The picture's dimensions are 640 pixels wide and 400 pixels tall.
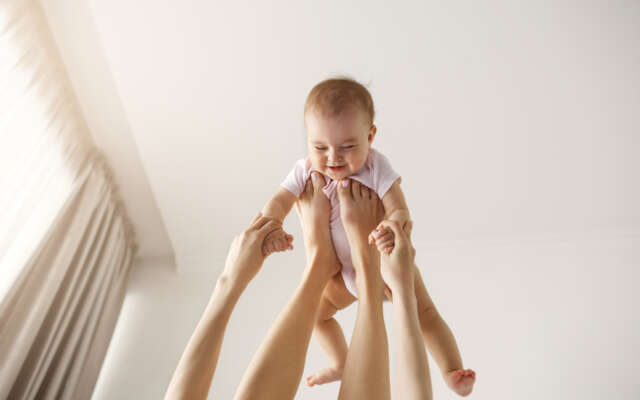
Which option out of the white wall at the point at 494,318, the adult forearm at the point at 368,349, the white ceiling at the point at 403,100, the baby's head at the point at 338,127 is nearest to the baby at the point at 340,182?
the baby's head at the point at 338,127

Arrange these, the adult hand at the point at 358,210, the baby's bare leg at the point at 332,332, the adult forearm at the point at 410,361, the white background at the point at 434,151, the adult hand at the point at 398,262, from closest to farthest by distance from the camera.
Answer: the adult forearm at the point at 410,361 → the adult hand at the point at 398,262 → the adult hand at the point at 358,210 → the baby's bare leg at the point at 332,332 → the white background at the point at 434,151

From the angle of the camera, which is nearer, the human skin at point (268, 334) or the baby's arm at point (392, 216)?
the human skin at point (268, 334)

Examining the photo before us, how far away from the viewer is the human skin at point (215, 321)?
2.82ft

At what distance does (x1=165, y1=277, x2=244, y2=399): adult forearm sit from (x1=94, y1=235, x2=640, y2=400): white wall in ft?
3.33

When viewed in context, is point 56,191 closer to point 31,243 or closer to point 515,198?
point 31,243

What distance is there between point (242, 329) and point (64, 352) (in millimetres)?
723

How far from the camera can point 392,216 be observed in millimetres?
1170

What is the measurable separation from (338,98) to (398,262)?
17.1 inches

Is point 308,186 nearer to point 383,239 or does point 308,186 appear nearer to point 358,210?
point 358,210

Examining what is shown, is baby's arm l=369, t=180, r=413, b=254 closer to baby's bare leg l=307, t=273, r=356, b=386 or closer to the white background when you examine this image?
baby's bare leg l=307, t=273, r=356, b=386

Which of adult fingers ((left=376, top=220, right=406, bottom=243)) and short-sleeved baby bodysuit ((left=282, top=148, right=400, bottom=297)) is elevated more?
short-sleeved baby bodysuit ((left=282, top=148, right=400, bottom=297))

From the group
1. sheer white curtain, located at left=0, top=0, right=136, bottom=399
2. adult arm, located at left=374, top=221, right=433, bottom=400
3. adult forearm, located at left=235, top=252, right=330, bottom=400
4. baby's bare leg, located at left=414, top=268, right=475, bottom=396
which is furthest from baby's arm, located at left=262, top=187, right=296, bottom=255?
sheer white curtain, located at left=0, top=0, right=136, bottom=399

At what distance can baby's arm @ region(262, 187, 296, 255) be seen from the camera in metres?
1.08

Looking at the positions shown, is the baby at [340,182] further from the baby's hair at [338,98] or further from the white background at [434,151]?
the white background at [434,151]
